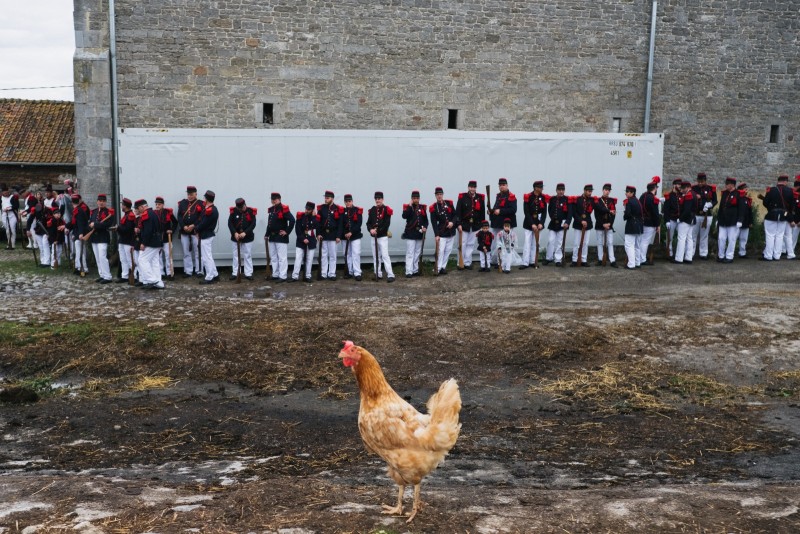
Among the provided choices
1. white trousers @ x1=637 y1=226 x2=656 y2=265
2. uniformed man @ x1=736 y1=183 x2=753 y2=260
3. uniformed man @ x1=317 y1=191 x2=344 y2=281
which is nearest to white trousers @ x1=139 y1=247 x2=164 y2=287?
uniformed man @ x1=317 y1=191 x2=344 y2=281

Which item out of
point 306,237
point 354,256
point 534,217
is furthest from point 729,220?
point 306,237

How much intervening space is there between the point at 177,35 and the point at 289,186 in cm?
474

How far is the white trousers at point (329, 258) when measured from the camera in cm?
1589

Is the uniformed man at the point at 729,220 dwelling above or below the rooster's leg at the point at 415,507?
above

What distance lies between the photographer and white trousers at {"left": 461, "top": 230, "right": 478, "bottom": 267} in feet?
53.9

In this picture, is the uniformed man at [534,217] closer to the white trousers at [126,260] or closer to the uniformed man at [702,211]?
→ the uniformed man at [702,211]

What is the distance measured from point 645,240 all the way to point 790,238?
324 cm

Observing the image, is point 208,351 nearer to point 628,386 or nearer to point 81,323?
point 81,323

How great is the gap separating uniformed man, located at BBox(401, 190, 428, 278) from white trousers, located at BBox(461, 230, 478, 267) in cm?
89

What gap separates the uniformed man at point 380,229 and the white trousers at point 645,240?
520 centimetres

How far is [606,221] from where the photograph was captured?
16531 mm

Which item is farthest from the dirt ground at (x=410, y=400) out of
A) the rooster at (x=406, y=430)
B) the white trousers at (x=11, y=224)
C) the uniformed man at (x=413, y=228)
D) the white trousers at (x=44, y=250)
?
the white trousers at (x=11, y=224)

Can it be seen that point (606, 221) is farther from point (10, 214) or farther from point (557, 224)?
point (10, 214)

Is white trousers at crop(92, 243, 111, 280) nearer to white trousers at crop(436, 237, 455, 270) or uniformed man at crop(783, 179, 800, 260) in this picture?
white trousers at crop(436, 237, 455, 270)
